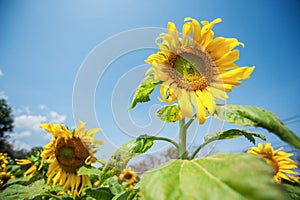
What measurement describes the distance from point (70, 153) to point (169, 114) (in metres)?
1.46

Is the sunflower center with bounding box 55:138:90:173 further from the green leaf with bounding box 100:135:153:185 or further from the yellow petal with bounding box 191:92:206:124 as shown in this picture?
the yellow petal with bounding box 191:92:206:124

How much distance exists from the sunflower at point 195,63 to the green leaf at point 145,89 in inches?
1.6

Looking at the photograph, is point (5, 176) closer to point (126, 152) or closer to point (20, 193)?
point (20, 193)

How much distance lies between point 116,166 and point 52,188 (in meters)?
1.62

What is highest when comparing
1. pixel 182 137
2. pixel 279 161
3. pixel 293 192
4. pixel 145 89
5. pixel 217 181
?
pixel 279 161

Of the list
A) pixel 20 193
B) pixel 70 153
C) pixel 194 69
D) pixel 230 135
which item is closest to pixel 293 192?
pixel 230 135

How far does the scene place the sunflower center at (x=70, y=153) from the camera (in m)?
2.17

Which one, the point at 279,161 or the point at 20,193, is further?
the point at 279,161

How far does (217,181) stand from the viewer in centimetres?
58


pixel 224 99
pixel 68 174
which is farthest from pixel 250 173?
pixel 68 174

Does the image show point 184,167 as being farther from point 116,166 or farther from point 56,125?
point 56,125

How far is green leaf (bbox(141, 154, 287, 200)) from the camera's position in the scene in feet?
1.71

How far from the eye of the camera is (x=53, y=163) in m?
2.25

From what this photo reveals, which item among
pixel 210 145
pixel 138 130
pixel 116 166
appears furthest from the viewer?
pixel 138 130
